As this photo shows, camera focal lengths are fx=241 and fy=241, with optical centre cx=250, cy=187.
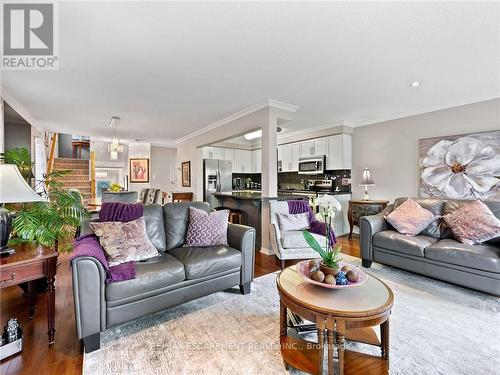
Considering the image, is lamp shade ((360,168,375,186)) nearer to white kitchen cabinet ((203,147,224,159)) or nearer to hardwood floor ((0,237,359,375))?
white kitchen cabinet ((203,147,224,159))

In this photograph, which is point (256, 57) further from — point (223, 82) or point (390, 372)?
point (390, 372)

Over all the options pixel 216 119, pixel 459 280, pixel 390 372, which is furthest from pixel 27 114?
pixel 459 280

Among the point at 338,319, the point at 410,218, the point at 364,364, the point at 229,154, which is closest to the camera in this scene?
the point at 338,319

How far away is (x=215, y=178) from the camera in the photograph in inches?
258

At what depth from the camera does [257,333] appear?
6.21ft

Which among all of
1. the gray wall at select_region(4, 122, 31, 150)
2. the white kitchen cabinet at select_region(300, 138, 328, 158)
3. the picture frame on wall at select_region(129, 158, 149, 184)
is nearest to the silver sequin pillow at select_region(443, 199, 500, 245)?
the white kitchen cabinet at select_region(300, 138, 328, 158)

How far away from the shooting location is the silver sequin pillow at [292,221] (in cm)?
335

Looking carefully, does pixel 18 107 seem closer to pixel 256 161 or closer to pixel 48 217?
pixel 48 217

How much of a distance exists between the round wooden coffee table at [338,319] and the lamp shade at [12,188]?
1.90 meters

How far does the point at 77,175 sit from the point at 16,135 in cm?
457

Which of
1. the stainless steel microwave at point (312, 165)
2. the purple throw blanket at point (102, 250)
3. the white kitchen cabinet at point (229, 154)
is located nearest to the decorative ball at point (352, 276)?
the purple throw blanket at point (102, 250)

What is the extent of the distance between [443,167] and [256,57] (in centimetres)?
367

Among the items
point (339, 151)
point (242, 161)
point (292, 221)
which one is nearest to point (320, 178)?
point (339, 151)

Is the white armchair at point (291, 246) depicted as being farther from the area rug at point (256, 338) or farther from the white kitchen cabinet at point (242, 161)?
the white kitchen cabinet at point (242, 161)
